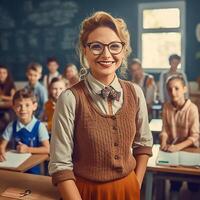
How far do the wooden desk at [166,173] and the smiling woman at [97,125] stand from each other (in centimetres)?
83

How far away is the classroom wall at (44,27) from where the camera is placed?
6691 mm

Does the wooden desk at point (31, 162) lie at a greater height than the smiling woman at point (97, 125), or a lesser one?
lesser

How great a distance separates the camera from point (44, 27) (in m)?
7.00

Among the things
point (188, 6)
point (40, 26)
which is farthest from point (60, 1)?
point (188, 6)

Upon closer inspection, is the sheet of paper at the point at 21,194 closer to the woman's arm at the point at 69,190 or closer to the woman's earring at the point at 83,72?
the woman's arm at the point at 69,190

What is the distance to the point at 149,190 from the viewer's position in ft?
7.50

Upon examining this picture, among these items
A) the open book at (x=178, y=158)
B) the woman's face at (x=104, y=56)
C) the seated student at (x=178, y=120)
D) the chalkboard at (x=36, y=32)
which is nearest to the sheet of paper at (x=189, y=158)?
the open book at (x=178, y=158)

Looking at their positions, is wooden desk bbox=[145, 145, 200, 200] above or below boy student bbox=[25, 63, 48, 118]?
below

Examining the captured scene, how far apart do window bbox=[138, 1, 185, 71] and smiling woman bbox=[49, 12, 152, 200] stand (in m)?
5.25

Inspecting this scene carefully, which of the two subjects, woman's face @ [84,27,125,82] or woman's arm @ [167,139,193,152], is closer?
woman's face @ [84,27,125,82]

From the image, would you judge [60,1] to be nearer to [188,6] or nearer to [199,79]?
[188,6]

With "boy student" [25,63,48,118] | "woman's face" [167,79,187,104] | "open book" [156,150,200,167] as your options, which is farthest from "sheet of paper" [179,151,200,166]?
"boy student" [25,63,48,118]

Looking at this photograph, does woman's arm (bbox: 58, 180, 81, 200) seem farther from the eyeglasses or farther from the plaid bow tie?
the eyeglasses

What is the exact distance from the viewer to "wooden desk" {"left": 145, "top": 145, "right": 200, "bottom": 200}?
2.12 m
